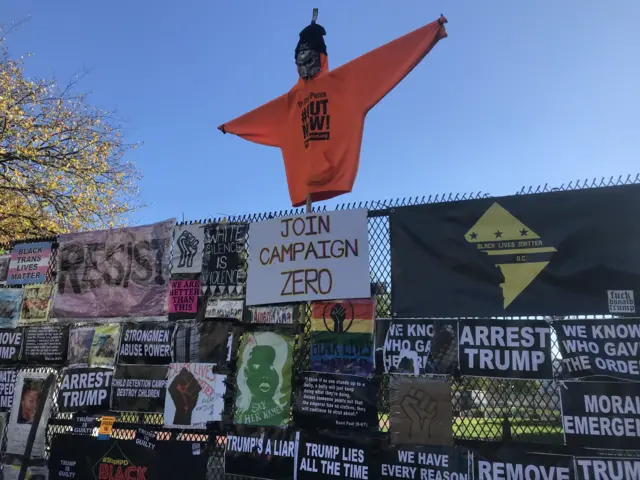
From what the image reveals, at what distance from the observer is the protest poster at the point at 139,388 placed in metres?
5.05

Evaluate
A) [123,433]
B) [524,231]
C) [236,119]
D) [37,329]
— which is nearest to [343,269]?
[524,231]

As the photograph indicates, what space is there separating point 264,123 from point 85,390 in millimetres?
3547

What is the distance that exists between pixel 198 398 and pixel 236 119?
3168 millimetres

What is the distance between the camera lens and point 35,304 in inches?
237

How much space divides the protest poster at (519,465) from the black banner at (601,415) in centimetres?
17

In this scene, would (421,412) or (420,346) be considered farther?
(420,346)

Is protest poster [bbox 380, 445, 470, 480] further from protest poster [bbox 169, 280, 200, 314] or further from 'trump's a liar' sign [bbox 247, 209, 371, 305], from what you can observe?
protest poster [bbox 169, 280, 200, 314]

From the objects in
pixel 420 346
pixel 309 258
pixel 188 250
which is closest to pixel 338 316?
pixel 309 258

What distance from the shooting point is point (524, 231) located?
158 inches

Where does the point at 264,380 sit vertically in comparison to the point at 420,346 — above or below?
below

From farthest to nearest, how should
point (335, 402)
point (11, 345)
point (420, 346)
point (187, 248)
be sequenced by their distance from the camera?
point (11, 345)
point (187, 248)
point (335, 402)
point (420, 346)

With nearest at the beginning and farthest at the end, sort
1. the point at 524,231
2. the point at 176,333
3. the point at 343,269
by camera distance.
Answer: the point at 524,231 < the point at 343,269 < the point at 176,333

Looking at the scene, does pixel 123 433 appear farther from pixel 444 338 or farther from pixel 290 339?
pixel 444 338

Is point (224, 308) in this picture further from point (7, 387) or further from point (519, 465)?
point (7, 387)
